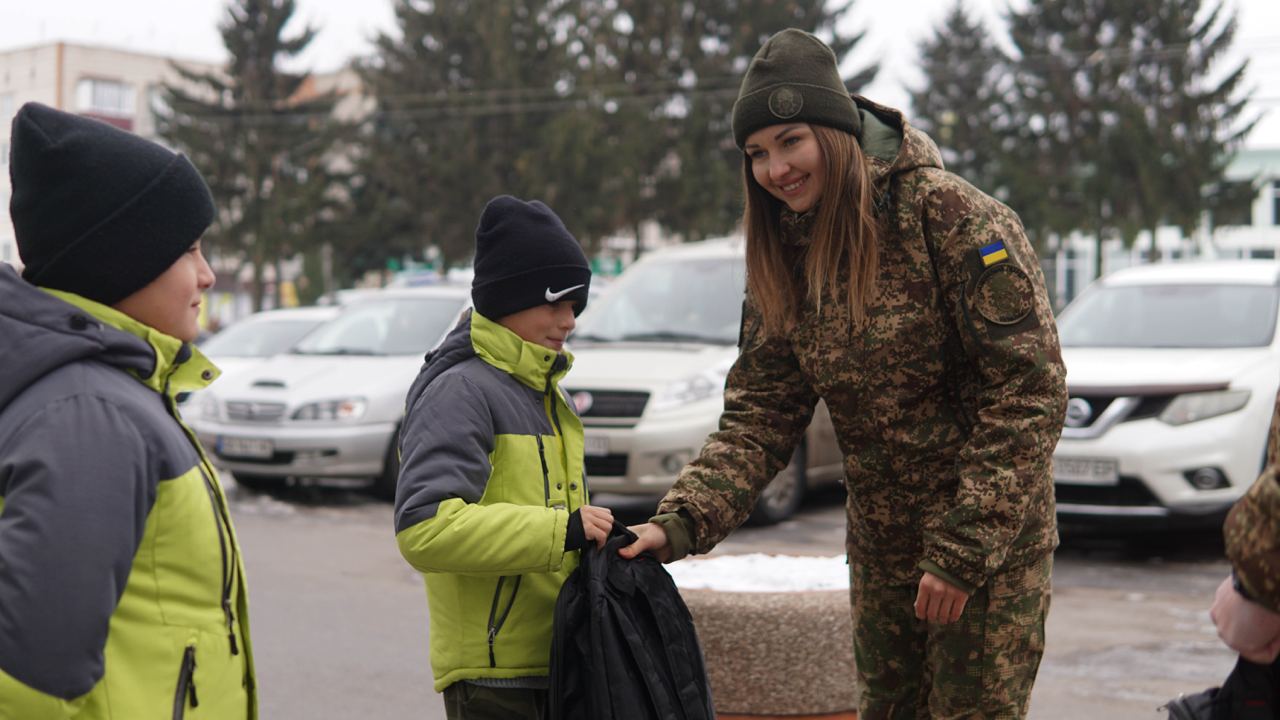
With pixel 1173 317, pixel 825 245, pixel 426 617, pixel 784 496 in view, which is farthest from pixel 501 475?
pixel 1173 317

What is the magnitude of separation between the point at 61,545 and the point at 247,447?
9.27 metres

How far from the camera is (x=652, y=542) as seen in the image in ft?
9.62

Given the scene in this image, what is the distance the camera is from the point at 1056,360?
2752 mm

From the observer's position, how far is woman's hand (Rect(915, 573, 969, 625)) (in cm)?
271

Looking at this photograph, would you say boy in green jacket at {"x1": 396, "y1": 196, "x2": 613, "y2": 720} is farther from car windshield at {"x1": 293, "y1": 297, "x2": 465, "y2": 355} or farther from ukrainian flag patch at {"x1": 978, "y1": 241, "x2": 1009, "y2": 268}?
car windshield at {"x1": 293, "y1": 297, "x2": 465, "y2": 355}

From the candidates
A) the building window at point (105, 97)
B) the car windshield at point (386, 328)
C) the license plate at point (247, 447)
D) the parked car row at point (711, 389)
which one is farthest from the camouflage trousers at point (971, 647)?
the building window at point (105, 97)

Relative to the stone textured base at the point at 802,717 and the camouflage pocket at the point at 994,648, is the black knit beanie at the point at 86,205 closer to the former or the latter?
the camouflage pocket at the point at 994,648

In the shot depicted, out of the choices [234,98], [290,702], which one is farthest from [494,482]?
[234,98]

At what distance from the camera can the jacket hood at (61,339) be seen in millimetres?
1858

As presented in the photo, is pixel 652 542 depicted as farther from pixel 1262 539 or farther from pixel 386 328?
pixel 386 328

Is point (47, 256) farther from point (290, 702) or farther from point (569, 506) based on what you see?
point (290, 702)

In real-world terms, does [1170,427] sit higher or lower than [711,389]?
higher

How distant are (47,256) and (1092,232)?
145 ft

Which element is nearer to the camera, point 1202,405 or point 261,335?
point 1202,405
